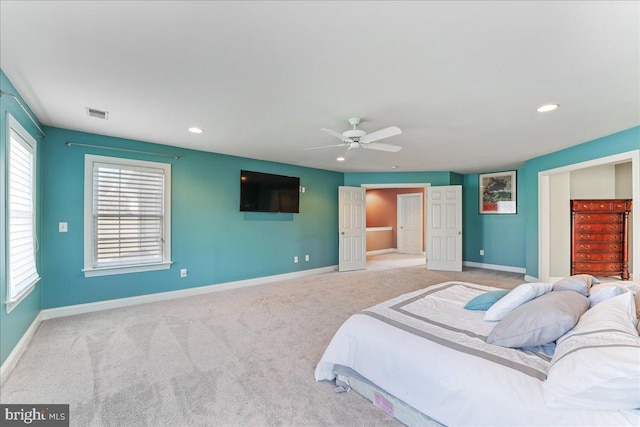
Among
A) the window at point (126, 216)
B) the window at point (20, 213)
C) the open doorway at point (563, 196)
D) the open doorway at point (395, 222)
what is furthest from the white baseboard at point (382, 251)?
the window at point (20, 213)

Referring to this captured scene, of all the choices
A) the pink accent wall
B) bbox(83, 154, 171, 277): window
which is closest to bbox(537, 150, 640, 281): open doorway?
the pink accent wall

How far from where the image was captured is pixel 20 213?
257cm

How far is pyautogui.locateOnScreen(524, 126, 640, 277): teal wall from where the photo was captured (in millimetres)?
3410

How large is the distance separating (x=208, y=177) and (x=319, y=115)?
8.25 ft

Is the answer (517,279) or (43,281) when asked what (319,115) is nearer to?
(43,281)

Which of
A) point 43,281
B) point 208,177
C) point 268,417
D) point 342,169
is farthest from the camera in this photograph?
point 342,169

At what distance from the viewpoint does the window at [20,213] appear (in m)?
2.31

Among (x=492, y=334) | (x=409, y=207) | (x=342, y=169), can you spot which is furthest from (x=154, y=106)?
(x=409, y=207)

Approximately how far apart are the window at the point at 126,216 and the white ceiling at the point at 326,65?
0.61 m

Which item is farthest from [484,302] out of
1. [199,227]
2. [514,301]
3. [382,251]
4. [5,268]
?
[382,251]

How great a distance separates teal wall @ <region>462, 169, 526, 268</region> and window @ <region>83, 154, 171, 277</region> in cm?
657

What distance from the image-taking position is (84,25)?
1590mm

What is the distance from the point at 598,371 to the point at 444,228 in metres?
5.61

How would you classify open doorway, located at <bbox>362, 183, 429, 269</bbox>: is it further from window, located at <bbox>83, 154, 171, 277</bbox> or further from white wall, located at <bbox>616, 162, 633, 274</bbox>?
window, located at <bbox>83, 154, 171, 277</bbox>
